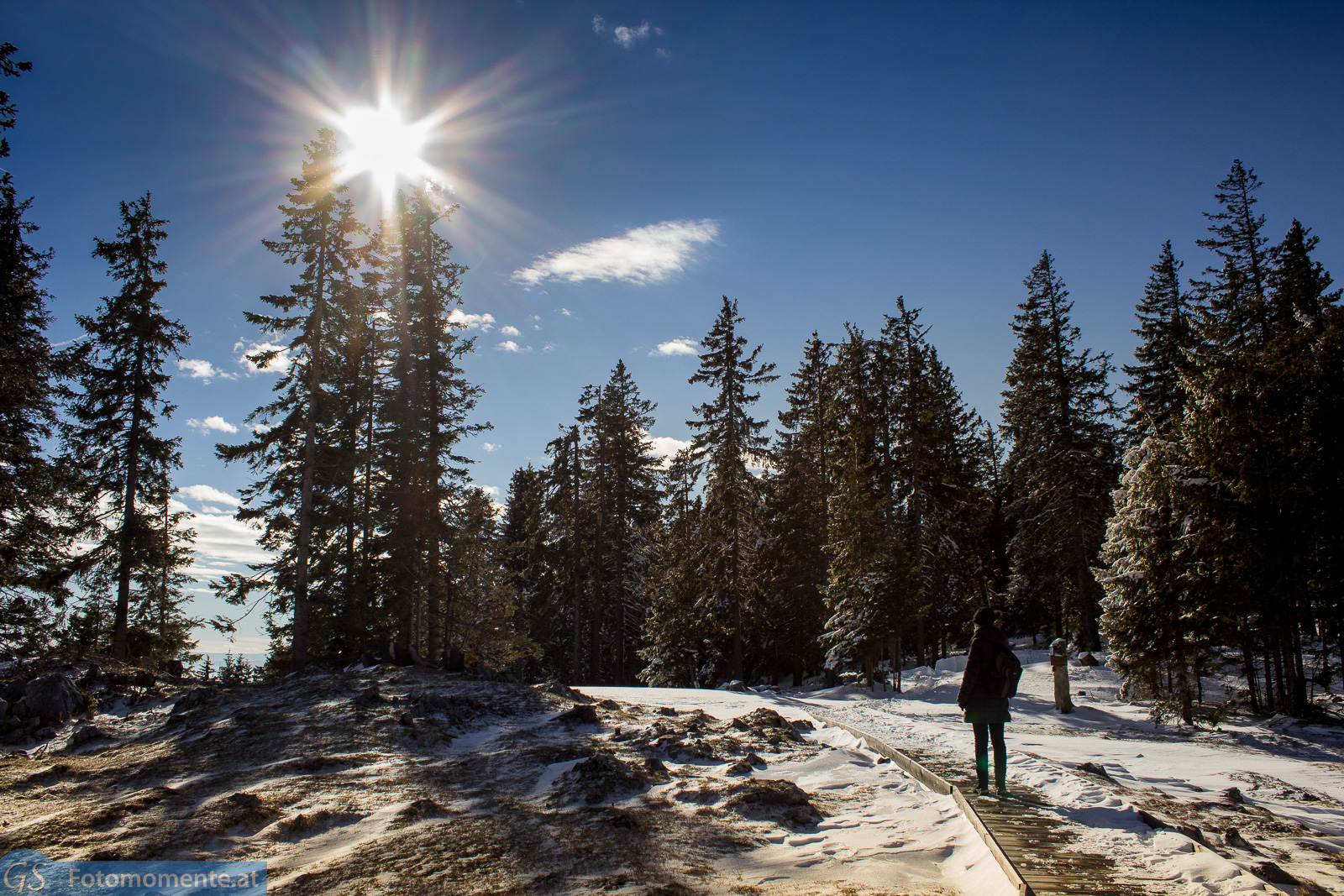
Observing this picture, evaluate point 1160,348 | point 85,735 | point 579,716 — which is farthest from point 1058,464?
point 85,735

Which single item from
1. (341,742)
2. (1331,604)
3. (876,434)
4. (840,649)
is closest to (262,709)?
(341,742)

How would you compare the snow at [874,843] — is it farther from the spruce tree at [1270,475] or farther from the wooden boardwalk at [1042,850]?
the spruce tree at [1270,475]

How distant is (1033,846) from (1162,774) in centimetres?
645

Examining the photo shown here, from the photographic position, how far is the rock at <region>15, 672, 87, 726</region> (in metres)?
12.4

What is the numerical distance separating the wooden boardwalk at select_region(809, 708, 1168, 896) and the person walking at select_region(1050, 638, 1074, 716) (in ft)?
40.8

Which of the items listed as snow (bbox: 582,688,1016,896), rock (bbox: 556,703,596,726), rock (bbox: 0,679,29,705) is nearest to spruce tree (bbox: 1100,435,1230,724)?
snow (bbox: 582,688,1016,896)

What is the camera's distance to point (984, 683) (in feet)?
24.6

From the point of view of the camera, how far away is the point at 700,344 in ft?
107

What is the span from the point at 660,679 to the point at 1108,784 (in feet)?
86.5

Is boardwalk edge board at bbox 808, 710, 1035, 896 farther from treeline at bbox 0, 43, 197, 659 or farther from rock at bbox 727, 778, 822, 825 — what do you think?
treeline at bbox 0, 43, 197, 659

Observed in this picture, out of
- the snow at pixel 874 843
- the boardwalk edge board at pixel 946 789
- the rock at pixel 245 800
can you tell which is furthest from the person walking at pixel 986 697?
the rock at pixel 245 800

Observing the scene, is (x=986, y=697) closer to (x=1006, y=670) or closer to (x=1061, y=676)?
(x=1006, y=670)

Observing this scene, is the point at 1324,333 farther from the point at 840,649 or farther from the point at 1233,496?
the point at 840,649

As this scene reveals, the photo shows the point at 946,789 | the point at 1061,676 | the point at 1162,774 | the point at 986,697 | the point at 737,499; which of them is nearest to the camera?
the point at 986,697
